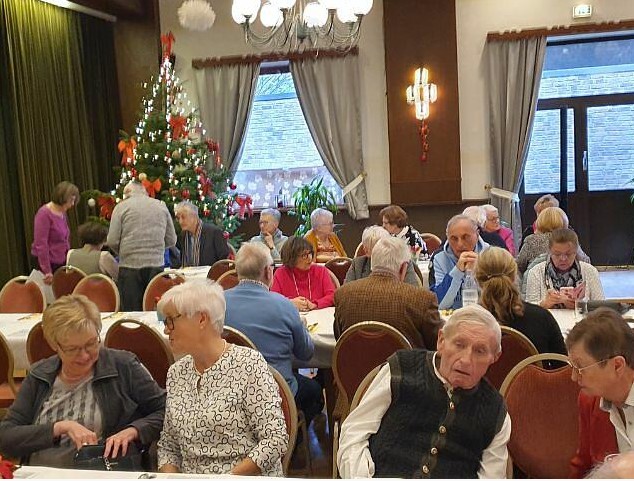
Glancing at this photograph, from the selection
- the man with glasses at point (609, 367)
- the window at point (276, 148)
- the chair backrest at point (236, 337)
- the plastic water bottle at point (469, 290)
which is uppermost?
the window at point (276, 148)

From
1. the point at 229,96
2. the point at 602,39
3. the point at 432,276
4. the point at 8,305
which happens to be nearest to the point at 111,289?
the point at 8,305

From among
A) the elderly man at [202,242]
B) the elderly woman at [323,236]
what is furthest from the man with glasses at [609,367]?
the elderly man at [202,242]

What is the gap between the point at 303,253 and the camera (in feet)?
16.3

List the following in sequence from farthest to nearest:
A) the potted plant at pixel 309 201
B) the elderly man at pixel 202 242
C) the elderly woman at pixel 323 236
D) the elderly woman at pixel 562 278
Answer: the potted plant at pixel 309 201 → the elderly woman at pixel 323 236 → the elderly man at pixel 202 242 → the elderly woman at pixel 562 278

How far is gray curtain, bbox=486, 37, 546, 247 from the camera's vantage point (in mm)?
9797

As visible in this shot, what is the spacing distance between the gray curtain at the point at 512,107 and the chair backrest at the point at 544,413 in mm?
7477

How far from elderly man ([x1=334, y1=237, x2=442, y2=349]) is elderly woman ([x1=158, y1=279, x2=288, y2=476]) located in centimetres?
112

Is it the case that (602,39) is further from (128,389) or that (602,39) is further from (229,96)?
(128,389)

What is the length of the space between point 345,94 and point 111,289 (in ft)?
18.9

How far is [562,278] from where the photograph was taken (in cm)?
455

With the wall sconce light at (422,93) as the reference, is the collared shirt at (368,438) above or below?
below

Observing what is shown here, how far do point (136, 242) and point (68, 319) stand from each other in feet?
11.9

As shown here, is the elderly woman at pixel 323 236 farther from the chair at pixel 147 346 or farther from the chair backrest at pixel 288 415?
the chair backrest at pixel 288 415

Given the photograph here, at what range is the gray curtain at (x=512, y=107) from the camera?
9797 millimetres
